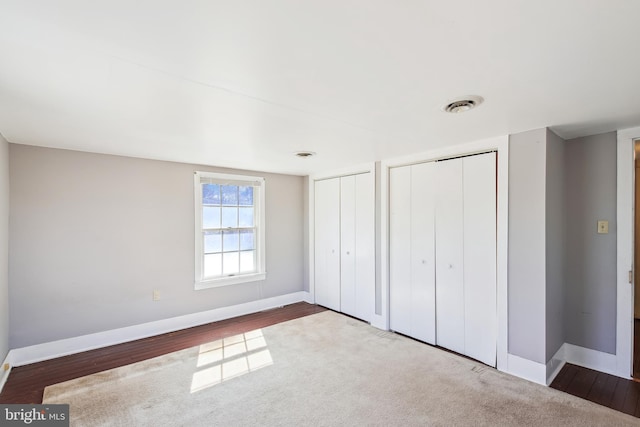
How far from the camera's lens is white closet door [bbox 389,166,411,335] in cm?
362

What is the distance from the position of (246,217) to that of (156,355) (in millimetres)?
2160

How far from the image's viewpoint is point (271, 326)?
3.95 metres

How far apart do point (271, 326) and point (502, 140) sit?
340 centimetres

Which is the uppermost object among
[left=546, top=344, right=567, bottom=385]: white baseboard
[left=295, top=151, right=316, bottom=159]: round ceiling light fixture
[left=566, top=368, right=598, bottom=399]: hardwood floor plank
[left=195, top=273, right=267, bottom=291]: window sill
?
[left=295, top=151, right=316, bottom=159]: round ceiling light fixture

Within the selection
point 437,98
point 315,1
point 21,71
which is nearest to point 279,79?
point 315,1

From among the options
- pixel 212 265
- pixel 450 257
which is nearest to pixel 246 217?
pixel 212 265

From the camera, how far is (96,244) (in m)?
3.37

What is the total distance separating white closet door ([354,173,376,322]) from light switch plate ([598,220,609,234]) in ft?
7.37

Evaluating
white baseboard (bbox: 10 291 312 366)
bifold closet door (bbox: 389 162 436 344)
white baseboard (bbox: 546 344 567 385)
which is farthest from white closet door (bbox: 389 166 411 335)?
white baseboard (bbox: 10 291 312 366)

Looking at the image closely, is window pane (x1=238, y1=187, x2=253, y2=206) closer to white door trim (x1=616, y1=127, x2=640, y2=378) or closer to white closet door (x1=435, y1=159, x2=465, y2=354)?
white closet door (x1=435, y1=159, x2=465, y2=354)

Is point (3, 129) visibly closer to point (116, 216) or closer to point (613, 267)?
point (116, 216)

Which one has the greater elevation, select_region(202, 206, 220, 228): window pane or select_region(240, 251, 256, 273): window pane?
select_region(202, 206, 220, 228): window pane

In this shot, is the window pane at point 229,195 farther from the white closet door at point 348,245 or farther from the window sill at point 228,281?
the white closet door at point 348,245

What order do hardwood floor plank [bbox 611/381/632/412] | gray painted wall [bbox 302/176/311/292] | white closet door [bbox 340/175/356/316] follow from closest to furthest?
hardwood floor plank [bbox 611/381/632/412]
white closet door [bbox 340/175/356/316]
gray painted wall [bbox 302/176/311/292]
